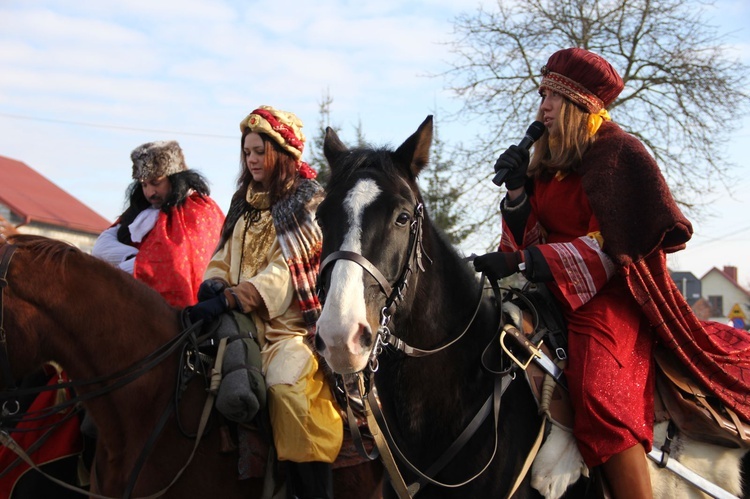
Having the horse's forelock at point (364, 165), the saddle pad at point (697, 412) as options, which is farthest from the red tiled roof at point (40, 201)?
the saddle pad at point (697, 412)

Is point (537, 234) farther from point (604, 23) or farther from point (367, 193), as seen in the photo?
point (604, 23)

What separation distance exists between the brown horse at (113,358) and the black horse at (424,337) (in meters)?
1.38

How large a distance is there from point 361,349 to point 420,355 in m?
0.54

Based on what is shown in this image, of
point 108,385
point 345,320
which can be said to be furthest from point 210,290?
point 345,320

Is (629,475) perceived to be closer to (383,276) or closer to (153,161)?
(383,276)

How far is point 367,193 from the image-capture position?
290cm

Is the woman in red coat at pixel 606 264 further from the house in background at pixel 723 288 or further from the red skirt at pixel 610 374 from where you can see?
the house in background at pixel 723 288

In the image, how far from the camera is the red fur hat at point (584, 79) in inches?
136

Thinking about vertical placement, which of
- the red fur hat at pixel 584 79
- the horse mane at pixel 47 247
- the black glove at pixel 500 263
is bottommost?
the horse mane at pixel 47 247

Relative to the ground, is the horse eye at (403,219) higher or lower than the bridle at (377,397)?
higher

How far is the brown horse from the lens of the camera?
3.78 metres

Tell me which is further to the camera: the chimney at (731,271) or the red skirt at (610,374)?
the chimney at (731,271)

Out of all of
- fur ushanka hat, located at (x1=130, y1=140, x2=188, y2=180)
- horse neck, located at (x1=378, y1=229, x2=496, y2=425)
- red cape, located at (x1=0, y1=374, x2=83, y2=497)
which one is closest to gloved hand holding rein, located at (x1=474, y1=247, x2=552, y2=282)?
horse neck, located at (x1=378, y1=229, x2=496, y2=425)

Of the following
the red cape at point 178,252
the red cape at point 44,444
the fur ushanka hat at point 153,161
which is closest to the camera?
the red cape at point 44,444
